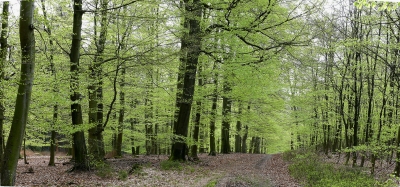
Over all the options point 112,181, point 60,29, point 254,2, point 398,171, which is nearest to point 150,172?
point 112,181

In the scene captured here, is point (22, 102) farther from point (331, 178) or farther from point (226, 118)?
point (226, 118)

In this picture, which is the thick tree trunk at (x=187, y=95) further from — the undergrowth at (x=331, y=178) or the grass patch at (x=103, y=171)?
the undergrowth at (x=331, y=178)

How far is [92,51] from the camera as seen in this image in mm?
12070

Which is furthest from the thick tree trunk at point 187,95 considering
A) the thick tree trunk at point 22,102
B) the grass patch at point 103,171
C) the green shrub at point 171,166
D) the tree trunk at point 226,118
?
the thick tree trunk at point 22,102

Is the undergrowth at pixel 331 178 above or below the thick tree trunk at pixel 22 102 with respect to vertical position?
below

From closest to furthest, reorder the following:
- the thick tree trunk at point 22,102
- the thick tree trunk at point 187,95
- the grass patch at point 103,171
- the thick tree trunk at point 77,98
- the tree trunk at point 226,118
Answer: the thick tree trunk at point 22,102 → the thick tree trunk at point 77,98 → the grass patch at point 103,171 → the thick tree trunk at point 187,95 → the tree trunk at point 226,118

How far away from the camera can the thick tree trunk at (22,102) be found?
5.93 m

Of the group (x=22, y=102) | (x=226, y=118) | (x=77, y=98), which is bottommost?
(x=226, y=118)

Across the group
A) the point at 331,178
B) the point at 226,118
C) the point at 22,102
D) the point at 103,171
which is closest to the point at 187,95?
the point at 103,171

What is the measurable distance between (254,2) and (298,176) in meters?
6.43

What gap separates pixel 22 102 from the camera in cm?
595

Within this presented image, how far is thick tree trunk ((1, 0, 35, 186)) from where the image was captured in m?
5.93

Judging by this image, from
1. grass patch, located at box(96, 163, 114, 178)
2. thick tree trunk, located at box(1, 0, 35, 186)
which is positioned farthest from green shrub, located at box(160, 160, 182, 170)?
thick tree trunk, located at box(1, 0, 35, 186)

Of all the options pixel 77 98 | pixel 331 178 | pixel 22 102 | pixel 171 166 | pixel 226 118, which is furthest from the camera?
pixel 226 118
